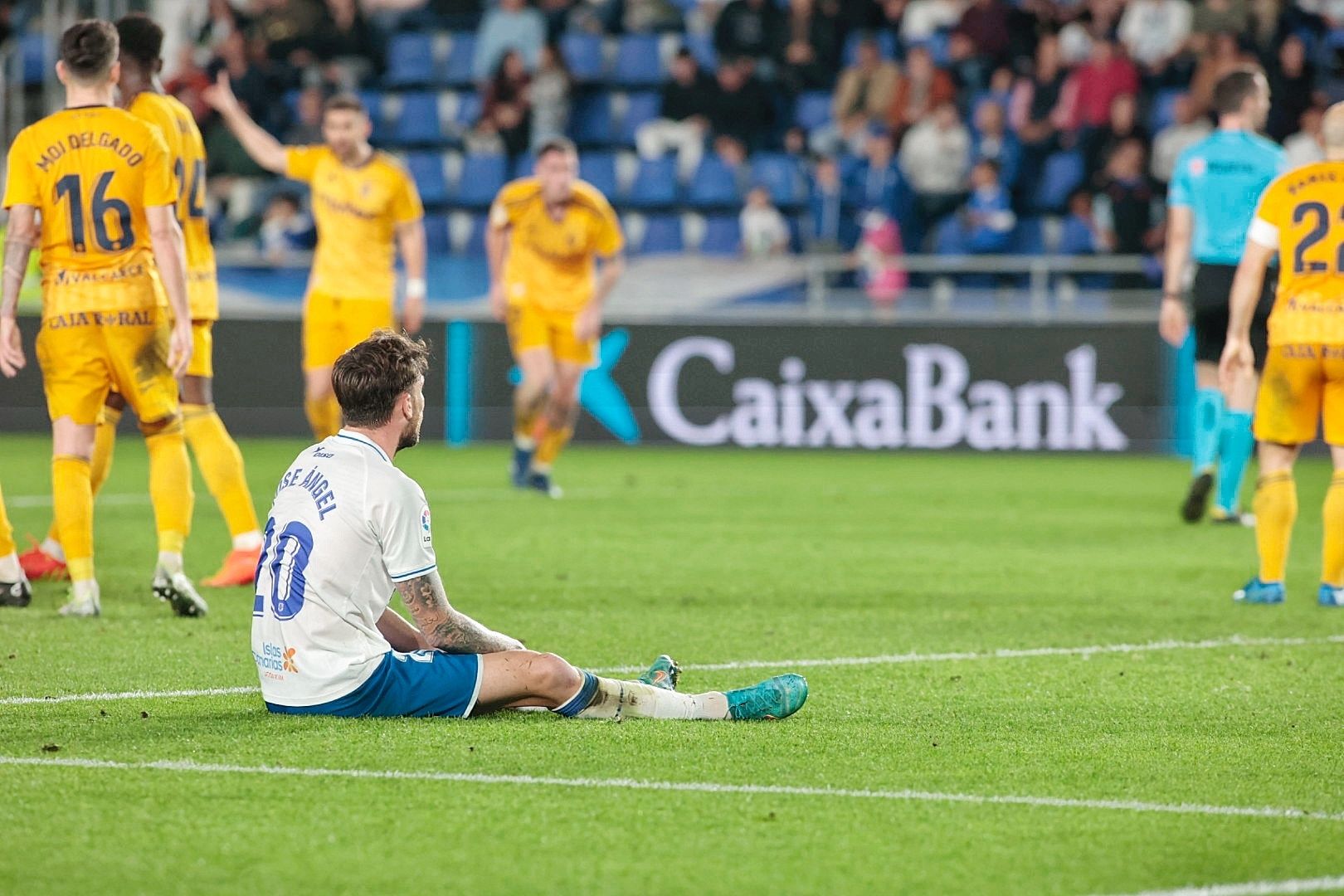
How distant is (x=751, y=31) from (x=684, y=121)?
1.39m

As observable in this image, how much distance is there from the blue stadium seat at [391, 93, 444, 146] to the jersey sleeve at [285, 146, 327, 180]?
30.8 ft

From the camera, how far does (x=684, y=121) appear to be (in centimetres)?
2028

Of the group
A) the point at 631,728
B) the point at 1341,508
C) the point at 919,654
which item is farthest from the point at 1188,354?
the point at 631,728

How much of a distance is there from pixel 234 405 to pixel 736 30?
674cm

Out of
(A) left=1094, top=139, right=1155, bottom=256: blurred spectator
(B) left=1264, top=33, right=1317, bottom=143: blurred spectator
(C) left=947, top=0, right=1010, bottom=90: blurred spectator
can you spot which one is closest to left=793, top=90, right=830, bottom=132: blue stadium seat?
(C) left=947, top=0, right=1010, bottom=90: blurred spectator

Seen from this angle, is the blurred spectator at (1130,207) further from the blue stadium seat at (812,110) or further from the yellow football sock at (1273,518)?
the yellow football sock at (1273,518)

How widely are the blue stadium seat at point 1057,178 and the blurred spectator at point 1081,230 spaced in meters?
0.52

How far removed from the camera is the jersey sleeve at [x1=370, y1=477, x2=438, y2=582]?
506 centimetres

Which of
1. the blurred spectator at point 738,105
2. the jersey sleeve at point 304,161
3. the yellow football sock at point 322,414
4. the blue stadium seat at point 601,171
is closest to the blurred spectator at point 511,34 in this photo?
the blue stadium seat at point 601,171

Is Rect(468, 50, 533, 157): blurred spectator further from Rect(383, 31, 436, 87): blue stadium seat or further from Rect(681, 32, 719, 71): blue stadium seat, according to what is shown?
Rect(681, 32, 719, 71): blue stadium seat

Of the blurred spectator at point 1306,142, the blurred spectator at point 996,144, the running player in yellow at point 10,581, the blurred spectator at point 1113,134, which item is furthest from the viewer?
the blurred spectator at point 996,144

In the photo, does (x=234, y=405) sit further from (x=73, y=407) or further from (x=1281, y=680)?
(x=1281, y=680)

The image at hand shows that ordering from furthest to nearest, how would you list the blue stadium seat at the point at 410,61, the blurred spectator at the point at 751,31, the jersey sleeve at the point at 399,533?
the blue stadium seat at the point at 410,61 < the blurred spectator at the point at 751,31 < the jersey sleeve at the point at 399,533

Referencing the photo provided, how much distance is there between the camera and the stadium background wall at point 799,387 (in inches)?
690
